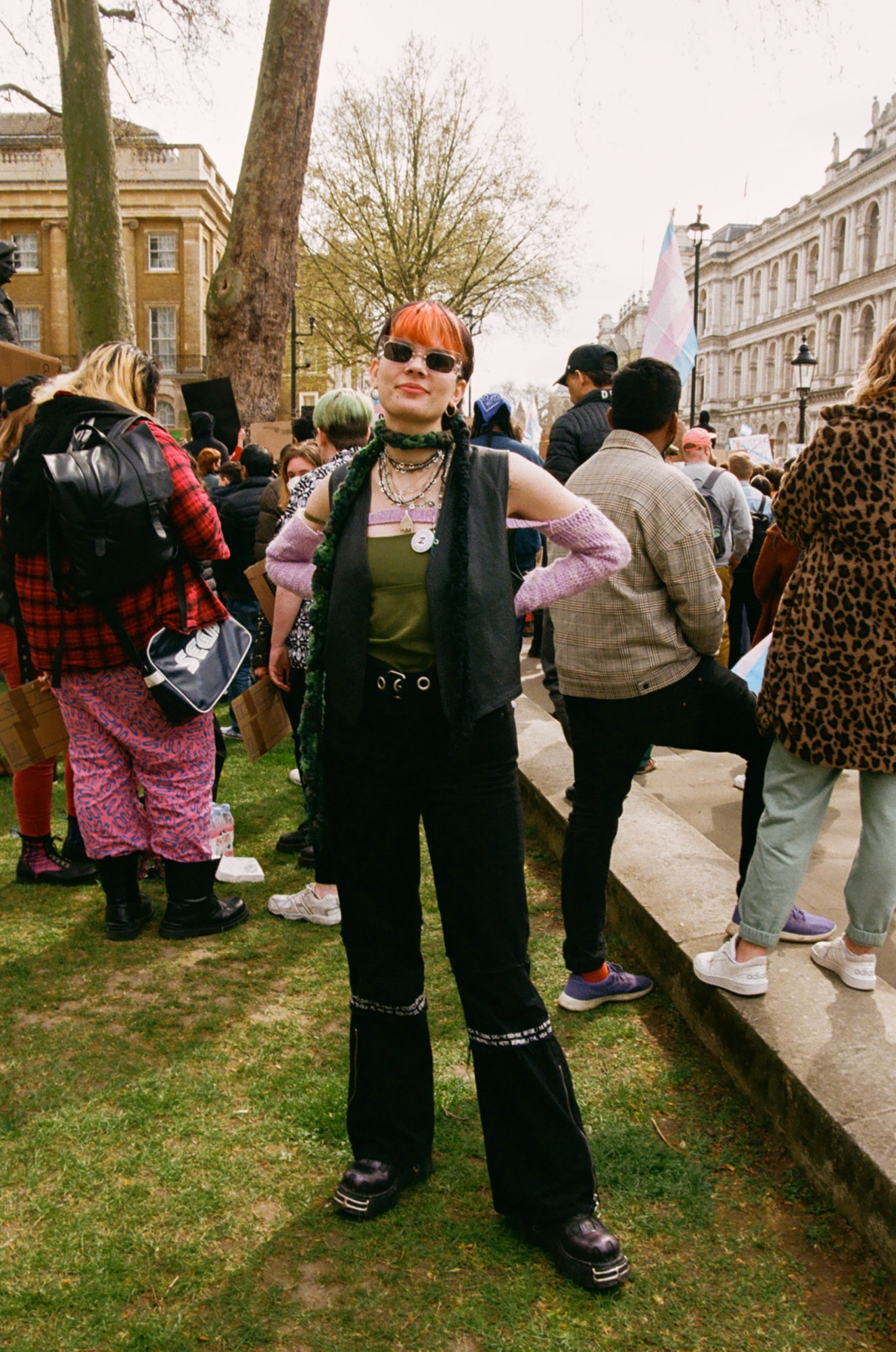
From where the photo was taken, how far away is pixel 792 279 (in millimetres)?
100000

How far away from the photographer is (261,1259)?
239cm

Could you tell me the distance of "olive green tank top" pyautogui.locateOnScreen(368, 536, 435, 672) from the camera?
2.31m

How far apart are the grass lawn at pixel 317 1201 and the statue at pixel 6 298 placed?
411 centimetres

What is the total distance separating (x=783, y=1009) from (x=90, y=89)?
1191 cm

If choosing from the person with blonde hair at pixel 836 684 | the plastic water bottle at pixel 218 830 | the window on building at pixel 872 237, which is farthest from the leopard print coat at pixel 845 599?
the window on building at pixel 872 237

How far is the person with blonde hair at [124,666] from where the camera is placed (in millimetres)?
3795

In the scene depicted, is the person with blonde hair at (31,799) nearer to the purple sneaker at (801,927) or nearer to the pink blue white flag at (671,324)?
the purple sneaker at (801,927)

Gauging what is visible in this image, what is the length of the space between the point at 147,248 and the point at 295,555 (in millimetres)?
49047

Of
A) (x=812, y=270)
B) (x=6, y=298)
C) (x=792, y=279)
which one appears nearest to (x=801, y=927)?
(x=6, y=298)

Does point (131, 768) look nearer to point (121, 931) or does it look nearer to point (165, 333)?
point (121, 931)

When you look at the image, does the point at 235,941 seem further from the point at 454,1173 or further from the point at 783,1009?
the point at 783,1009

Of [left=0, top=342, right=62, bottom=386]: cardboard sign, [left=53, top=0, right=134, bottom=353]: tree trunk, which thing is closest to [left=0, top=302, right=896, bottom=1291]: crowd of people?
[left=0, top=342, right=62, bottom=386]: cardboard sign

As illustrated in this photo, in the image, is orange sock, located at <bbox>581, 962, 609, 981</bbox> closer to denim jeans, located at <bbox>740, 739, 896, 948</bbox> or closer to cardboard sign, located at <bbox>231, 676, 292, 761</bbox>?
denim jeans, located at <bbox>740, 739, 896, 948</bbox>

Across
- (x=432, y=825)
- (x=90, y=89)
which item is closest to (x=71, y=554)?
(x=432, y=825)
